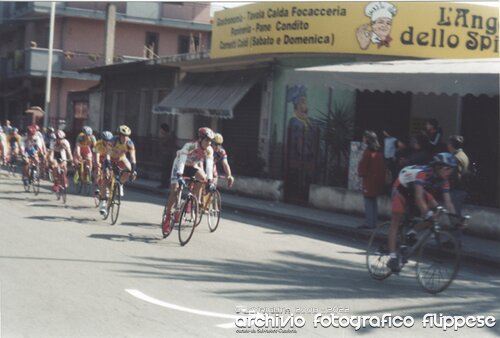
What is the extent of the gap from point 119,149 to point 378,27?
8.02m

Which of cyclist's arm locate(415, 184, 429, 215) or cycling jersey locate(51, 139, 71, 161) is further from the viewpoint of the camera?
cycling jersey locate(51, 139, 71, 161)

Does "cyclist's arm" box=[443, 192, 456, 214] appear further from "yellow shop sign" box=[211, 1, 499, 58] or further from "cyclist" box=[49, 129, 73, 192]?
"cyclist" box=[49, 129, 73, 192]

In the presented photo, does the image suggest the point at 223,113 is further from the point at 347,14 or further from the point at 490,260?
the point at 490,260

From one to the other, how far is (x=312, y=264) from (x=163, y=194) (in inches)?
519

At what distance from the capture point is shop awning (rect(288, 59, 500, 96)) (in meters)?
15.8

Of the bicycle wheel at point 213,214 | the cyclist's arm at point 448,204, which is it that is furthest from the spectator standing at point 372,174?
the cyclist's arm at point 448,204

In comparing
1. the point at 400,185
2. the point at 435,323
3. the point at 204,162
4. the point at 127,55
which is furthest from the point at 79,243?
the point at 127,55

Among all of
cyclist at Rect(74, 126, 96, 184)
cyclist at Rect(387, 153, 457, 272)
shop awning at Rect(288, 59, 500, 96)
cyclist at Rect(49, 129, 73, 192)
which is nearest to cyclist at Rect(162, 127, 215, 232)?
cyclist at Rect(387, 153, 457, 272)

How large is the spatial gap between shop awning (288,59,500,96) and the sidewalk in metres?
2.90

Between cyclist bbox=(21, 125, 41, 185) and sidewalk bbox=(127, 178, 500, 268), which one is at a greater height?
cyclist bbox=(21, 125, 41, 185)

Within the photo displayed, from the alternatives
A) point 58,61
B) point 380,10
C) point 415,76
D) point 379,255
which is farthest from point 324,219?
point 58,61

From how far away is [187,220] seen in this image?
13.0 meters

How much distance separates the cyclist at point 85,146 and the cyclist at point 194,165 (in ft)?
24.0

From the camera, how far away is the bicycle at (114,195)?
15.4 m
